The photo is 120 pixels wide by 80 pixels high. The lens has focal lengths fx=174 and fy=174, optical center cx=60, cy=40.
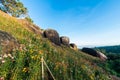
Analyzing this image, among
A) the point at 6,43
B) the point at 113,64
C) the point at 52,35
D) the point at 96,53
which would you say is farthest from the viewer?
the point at 96,53

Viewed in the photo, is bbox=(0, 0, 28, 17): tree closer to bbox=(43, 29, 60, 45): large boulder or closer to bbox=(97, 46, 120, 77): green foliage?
bbox=(43, 29, 60, 45): large boulder

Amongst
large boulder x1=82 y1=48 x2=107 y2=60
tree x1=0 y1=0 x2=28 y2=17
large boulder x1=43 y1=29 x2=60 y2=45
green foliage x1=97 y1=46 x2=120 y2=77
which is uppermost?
tree x1=0 y1=0 x2=28 y2=17

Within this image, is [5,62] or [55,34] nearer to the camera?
[5,62]

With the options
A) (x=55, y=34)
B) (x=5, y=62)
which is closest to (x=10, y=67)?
(x=5, y=62)

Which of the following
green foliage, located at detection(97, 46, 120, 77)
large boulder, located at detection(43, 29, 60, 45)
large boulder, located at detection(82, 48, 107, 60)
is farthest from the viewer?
large boulder, located at detection(82, 48, 107, 60)

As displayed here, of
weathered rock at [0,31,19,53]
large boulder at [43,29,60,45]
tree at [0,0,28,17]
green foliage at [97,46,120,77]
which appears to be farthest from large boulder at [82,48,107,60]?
weathered rock at [0,31,19,53]

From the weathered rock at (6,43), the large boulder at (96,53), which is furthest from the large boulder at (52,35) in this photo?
the weathered rock at (6,43)

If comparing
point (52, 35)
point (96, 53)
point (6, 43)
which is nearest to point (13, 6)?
point (52, 35)

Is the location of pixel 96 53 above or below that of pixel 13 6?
below

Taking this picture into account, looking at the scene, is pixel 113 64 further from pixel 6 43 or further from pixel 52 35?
pixel 6 43

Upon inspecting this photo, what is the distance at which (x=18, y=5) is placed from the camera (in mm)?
41781

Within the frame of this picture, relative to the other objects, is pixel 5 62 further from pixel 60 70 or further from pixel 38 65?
pixel 60 70

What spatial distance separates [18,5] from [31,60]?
36274 mm

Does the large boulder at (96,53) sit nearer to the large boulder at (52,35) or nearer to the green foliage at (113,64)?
the green foliage at (113,64)
